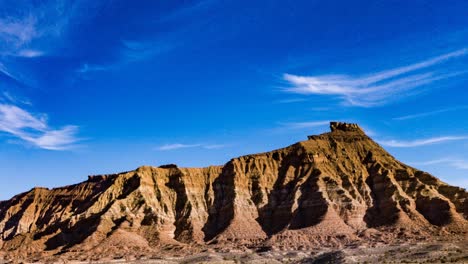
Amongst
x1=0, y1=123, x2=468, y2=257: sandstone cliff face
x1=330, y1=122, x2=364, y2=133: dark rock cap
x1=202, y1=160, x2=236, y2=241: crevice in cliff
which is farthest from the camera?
x1=330, y1=122, x2=364, y2=133: dark rock cap

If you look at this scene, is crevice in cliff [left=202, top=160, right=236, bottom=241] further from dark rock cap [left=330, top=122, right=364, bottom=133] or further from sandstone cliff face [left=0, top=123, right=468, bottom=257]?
dark rock cap [left=330, top=122, right=364, bottom=133]

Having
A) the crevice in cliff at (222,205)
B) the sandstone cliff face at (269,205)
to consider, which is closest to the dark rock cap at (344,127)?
the sandstone cliff face at (269,205)

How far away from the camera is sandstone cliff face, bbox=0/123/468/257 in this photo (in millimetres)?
142625

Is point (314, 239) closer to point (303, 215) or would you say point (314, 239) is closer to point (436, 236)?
point (303, 215)

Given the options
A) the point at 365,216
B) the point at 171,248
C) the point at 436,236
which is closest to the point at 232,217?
the point at 171,248

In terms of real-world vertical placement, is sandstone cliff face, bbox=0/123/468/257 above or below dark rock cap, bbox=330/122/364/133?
below

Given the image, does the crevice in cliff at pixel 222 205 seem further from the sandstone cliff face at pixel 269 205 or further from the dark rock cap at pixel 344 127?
the dark rock cap at pixel 344 127

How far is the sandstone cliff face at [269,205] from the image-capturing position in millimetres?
142625

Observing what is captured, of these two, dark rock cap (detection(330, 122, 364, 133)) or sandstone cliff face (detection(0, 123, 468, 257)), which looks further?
dark rock cap (detection(330, 122, 364, 133))

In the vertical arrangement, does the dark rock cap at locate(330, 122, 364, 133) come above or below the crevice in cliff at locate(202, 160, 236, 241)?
above

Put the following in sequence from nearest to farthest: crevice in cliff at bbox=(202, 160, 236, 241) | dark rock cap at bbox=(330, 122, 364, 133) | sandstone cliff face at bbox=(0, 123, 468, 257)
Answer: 1. sandstone cliff face at bbox=(0, 123, 468, 257)
2. crevice in cliff at bbox=(202, 160, 236, 241)
3. dark rock cap at bbox=(330, 122, 364, 133)

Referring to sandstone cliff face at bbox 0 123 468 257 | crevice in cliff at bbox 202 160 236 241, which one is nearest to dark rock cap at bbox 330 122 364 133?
Answer: sandstone cliff face at bbox 0 123 468 257

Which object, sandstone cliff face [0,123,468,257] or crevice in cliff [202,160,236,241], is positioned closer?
sandstone cliff face [0,123,468,257]

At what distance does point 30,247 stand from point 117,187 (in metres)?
33.3
